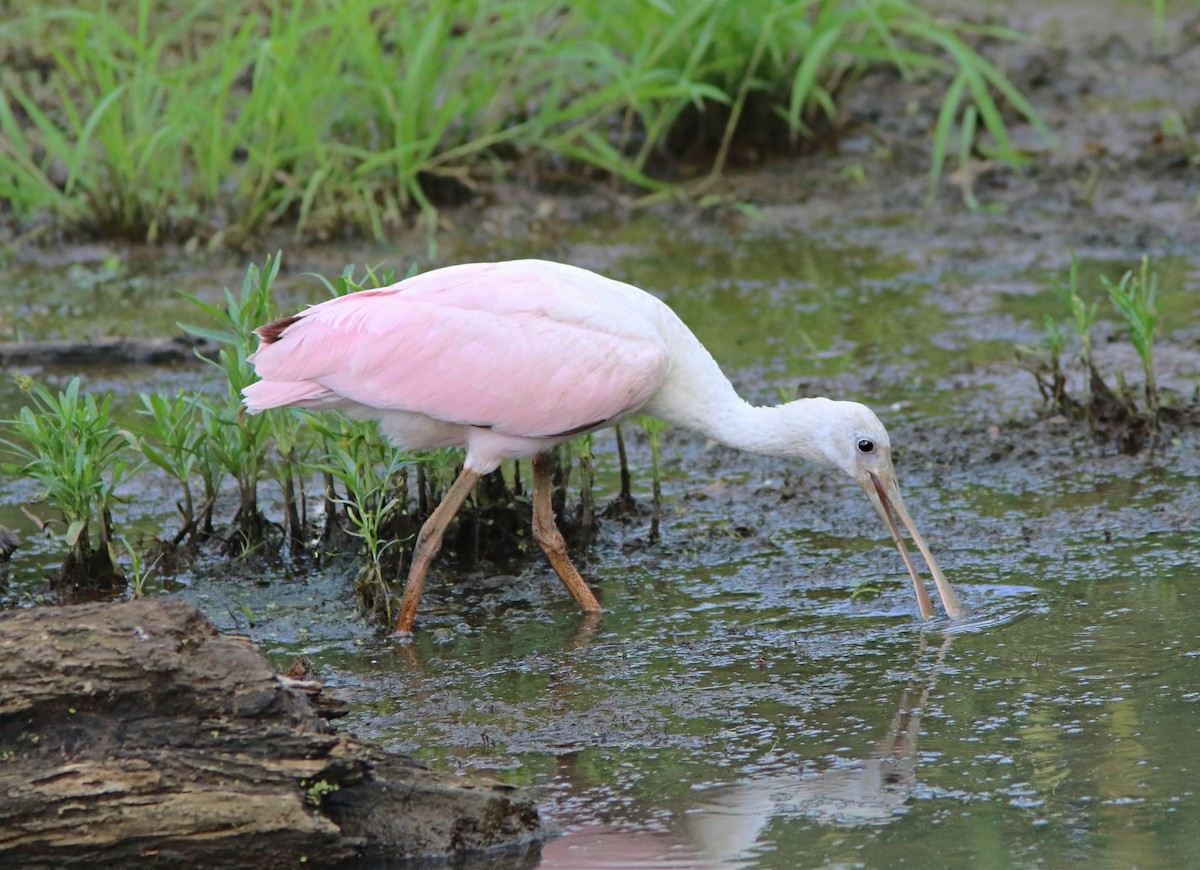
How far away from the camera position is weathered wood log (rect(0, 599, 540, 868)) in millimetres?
3477

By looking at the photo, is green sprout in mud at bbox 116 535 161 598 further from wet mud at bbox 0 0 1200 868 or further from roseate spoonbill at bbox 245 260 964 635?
roseate spoonbill at bbox 245 260 964 635

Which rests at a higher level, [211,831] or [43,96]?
[43,96]

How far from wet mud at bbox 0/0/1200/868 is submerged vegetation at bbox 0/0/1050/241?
30cm

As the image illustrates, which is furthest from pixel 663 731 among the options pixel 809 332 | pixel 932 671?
pixel 809 332

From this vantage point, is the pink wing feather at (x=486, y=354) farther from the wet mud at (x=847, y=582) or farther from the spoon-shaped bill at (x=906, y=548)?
the spoon-shaped bill at (x=906, y=548)

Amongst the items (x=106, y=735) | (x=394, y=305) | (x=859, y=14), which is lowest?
(x=106, y=735)

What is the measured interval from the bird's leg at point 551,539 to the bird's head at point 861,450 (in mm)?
819

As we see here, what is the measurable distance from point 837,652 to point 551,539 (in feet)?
3.52

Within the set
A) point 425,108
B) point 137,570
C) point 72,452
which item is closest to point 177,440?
point 72,452

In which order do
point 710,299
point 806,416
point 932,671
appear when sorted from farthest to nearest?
point 710,299, point 806,416, point 932,671

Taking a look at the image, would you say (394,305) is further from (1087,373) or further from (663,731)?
(1087,373)

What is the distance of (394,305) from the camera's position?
5.41 meters

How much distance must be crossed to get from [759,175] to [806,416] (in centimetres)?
505

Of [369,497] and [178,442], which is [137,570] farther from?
[369,497]
